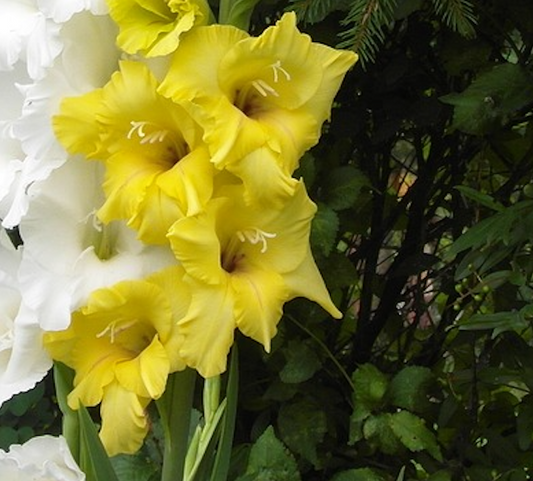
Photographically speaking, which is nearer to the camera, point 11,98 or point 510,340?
point 11,98

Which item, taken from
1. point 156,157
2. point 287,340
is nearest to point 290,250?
point 156,157

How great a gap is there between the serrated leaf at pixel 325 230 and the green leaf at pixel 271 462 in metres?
0.23

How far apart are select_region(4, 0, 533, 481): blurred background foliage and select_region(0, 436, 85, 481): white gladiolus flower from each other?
265 mm

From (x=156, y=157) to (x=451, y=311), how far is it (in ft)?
2.68

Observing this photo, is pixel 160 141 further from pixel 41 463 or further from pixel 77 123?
pixel 41 463

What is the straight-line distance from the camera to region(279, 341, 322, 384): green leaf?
1.29m

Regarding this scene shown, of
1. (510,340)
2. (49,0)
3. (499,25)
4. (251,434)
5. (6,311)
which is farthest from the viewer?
(251,434)

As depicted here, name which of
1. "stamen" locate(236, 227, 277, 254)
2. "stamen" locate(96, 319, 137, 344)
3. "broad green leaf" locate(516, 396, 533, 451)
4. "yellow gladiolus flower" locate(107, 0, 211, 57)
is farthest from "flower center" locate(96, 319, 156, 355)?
"broad green leaf" locate(516, 396, 533, 451)

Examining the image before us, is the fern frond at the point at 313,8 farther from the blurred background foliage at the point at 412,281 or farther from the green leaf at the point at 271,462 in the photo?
the green leaf at the point at 271,462

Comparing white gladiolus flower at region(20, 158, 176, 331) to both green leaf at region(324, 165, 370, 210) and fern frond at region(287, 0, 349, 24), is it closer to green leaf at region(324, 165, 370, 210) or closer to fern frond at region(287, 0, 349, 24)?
fern frond at region(287, 0, 349, 24)

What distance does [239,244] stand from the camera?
0.80 m

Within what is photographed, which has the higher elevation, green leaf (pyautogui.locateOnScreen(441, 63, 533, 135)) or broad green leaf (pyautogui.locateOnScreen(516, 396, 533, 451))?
green leaf (pyautogui.locateOnScreen(441, 63, 533, 135))

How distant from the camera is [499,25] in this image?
3.97 ft

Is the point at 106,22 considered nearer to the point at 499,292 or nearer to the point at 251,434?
the point at 499,292
